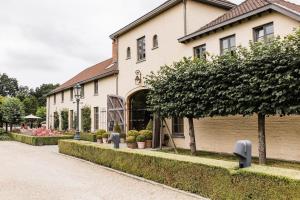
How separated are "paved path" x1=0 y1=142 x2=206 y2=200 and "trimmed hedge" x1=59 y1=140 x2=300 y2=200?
32cm

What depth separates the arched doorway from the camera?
898 inches

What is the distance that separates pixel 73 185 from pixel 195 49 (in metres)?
9.88

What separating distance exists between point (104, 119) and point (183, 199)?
19.2 m

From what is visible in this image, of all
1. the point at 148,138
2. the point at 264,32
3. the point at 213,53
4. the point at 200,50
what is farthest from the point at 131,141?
the point at 264,32

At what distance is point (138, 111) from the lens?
23266 mm

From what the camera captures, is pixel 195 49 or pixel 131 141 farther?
pixel 131 141

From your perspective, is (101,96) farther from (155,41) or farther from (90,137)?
(155,41)

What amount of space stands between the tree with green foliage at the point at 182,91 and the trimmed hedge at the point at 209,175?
367 centimetres

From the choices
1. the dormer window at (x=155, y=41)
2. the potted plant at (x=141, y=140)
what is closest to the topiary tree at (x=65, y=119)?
the dormer window at (x=155, y=41)

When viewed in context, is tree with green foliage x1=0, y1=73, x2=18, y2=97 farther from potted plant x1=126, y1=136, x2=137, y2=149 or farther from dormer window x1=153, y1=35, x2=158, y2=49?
potted plant x1=126, y1=136, x2=137, y2=149

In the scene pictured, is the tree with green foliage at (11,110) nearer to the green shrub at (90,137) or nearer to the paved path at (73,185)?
the green shrub at (90,137)

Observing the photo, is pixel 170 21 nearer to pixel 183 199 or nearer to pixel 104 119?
pixel 104 119

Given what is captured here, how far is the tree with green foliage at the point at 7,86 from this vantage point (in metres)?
103

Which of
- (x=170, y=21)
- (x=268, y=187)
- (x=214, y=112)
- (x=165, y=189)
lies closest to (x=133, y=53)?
(x=170, y=21)
